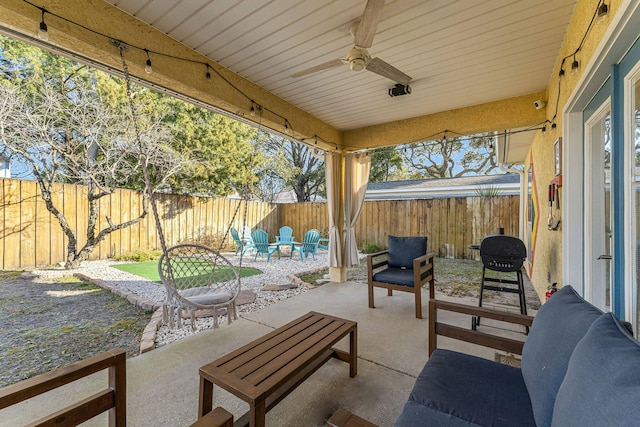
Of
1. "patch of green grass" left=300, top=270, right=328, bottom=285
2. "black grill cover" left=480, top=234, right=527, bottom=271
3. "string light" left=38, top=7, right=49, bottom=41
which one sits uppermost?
"string light" left=38, top=7, right=49, bottom=41

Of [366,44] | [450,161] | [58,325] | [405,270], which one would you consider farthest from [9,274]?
[450,161]

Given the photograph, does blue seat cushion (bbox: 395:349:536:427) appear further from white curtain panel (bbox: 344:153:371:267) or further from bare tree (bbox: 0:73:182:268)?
bare tree (bbox: 0:73:182:268)

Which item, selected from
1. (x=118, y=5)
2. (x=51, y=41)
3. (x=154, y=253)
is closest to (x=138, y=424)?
(x=51, y=41)

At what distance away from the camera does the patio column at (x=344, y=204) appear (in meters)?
4.77

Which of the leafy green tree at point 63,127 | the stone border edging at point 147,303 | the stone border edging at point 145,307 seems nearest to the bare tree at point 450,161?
the stone border edging at point 147,303

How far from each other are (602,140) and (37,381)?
11.2 ft

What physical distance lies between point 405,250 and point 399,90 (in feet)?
6.79

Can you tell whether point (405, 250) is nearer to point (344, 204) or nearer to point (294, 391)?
point (344, 204)

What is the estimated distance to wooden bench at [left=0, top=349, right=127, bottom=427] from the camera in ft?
3.28

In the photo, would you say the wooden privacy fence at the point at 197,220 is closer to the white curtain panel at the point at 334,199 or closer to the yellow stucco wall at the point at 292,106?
the yellow stucco wall at the point at 292,106

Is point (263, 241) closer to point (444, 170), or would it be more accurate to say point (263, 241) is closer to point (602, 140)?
point (602, 140)

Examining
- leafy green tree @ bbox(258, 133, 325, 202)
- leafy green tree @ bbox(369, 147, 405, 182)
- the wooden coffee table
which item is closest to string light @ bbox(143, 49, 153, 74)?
the wooden coffee table

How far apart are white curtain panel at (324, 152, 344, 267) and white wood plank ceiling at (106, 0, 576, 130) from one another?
4.86 ft

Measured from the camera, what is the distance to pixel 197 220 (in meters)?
8.03
